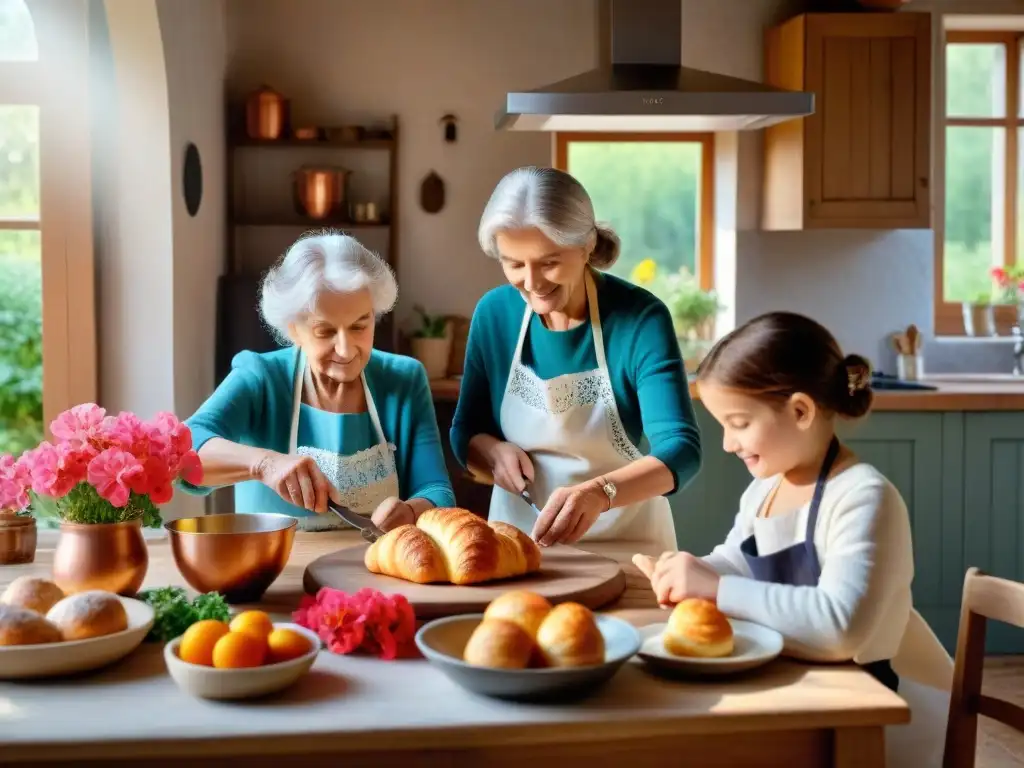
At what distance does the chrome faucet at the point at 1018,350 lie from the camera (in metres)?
4.58

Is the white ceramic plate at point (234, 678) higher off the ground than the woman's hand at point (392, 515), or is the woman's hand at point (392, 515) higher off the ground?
the woman's hand at point (392, 515)

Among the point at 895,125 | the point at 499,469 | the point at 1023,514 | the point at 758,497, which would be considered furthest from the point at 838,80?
the point at 758,497

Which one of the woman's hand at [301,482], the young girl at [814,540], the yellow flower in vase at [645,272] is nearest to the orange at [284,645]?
the young girl at [814,540]

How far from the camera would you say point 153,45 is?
359 cm

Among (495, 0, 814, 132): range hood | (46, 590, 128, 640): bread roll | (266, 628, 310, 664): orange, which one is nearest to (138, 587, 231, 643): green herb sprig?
(46, 590, 128, 640): bread roll

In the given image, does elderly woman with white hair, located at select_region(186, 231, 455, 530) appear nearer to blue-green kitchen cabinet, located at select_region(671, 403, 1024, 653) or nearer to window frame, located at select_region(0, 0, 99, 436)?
window frame, located at select_region(0, 0, 99, 436)

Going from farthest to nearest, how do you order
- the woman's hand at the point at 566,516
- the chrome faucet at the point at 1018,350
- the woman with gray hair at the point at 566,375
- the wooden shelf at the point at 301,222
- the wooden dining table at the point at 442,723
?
1. the chrome faucet at the point at 1018,350
2. the wooden shelf at the point at 301,222
3. the woman with gray hair at the point at 566,375
4. the woman's hand at the point at 566,516
5. the wooden dining table at the point at 442,723

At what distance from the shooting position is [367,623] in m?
1.40

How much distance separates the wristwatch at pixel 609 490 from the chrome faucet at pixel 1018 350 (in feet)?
10.3

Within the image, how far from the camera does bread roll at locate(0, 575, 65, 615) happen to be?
1389mm

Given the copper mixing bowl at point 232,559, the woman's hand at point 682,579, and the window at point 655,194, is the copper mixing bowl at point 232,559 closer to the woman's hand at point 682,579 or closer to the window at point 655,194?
the woman's hand at point 682,579

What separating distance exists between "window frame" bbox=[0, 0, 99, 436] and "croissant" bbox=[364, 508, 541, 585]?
2279mm

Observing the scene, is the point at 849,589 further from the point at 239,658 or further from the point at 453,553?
the point at 239,658

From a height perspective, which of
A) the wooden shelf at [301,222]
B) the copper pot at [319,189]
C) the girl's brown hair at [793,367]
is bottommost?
the girl's brown hair at [793,367]
